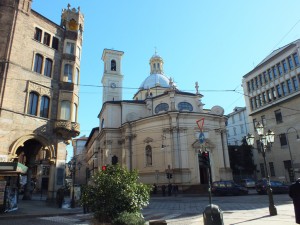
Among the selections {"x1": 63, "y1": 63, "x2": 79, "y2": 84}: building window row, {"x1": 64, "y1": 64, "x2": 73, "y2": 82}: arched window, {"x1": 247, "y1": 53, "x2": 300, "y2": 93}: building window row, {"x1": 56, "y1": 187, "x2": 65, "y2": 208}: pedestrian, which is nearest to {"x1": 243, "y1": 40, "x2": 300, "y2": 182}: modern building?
{"x1": 247, "y1": 53, "x2": 300, "y2": 93}: building window row

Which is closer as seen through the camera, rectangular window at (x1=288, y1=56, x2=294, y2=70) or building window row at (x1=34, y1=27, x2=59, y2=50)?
building window row at (x1=34, y1=27, x2=59, y2=50)

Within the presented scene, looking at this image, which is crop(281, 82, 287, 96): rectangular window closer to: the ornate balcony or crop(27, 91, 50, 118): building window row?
the ornate balcony

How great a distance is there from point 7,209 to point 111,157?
28.9 metres

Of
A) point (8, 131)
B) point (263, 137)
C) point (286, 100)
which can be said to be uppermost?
point (286, 100)

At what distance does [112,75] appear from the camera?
2202 inches

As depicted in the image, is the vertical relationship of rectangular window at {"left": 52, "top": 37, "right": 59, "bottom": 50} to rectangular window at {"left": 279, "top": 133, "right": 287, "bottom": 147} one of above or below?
above

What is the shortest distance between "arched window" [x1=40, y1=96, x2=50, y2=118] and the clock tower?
109 feet

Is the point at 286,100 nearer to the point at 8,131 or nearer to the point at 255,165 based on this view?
the point at 255,165

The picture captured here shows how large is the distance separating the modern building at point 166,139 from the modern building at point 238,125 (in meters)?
19.6

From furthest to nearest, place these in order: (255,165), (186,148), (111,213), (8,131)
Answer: (255,165), (186,148), (8,131), (111,213)

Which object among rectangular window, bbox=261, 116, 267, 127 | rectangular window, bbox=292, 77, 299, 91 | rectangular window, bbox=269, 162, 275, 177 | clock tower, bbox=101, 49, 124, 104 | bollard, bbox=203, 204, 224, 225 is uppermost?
clock tower, bbox=101, 49, 124, 104

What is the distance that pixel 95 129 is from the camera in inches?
2400

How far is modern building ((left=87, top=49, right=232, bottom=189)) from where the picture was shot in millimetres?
37562

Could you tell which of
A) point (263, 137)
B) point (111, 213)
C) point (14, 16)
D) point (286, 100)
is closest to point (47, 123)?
point (14, 16)
